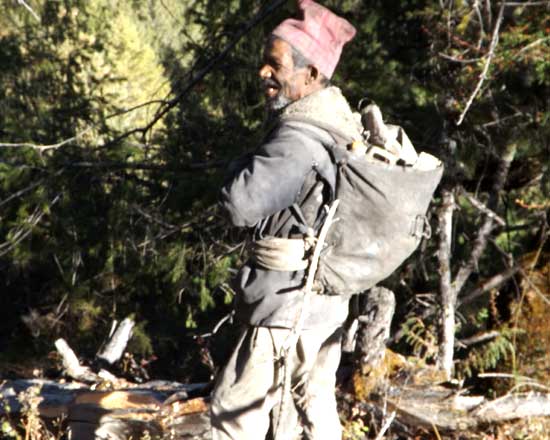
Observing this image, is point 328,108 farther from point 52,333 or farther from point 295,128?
point 52,333

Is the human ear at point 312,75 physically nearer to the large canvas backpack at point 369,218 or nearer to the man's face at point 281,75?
the man's face at point 281,75

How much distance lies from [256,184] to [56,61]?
8242mm

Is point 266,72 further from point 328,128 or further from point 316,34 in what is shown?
point 328,128

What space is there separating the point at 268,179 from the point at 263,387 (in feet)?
3.02

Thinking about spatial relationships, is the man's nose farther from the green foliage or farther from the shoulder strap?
the green foliage

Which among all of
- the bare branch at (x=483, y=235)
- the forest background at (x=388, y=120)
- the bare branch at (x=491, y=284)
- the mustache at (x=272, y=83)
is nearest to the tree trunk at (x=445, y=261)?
the forest background at (x=388, y=120)

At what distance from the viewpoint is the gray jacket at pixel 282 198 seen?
3260 mm

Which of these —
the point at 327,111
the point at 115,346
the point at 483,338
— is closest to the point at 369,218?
the point at 327,111

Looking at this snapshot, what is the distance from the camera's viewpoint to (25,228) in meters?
7.02

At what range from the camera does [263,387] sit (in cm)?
357

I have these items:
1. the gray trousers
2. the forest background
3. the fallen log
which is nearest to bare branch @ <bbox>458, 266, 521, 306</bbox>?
the forest background

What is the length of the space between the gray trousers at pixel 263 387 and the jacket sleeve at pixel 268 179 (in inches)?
21.8

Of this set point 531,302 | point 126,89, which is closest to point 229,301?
point 531,302

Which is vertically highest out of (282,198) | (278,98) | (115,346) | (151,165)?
(278,98)
